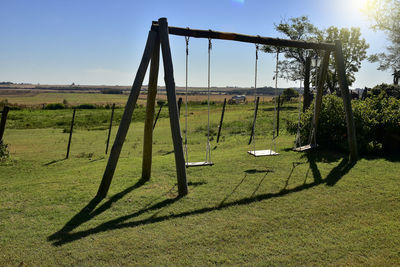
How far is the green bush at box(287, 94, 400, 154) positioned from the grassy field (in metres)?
0.78

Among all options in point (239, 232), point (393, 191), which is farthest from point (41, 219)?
point (393, 191)

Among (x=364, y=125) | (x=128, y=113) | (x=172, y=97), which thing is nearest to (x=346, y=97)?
(x=364, y=125)

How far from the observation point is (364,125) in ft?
29.0

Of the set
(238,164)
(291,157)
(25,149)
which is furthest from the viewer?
(25,149)

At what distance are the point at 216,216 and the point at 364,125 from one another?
6.20 metres

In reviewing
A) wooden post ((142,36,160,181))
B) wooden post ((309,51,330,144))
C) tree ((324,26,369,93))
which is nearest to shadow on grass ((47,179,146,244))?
wooden post ((142,36,160,181))

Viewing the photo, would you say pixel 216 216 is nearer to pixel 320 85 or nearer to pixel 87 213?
pixel 87 213

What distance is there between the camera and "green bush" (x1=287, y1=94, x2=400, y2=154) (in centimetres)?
870

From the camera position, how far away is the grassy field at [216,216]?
3.75 metres

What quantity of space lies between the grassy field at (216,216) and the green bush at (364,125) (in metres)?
0.78

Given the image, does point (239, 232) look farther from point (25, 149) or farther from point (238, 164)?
point (25, 149)

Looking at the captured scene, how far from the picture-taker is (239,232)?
429 centimetres

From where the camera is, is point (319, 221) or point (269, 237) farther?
point (319, 221)

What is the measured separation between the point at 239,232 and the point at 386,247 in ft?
6.10
